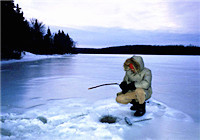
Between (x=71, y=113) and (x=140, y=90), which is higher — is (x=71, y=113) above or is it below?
below

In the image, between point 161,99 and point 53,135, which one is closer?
point 53,135

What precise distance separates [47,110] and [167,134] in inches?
103

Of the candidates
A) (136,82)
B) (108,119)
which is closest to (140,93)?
(136,82)

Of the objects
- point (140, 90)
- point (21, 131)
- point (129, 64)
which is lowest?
point (21, 131)

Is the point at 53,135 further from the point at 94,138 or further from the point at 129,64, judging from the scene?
the point at 129,64

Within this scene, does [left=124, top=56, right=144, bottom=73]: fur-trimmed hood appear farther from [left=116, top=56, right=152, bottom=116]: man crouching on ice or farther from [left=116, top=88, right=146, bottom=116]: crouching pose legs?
[left=116, top=88, right=146, bottom=116]: crouching pose legs

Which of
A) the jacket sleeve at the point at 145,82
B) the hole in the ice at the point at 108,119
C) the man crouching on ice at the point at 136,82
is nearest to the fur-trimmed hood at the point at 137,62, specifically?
the man crouching on ice at the point at 136,82

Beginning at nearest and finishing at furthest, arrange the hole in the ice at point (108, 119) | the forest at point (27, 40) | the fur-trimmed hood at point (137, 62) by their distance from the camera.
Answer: the fur-trimmed hood at point (137, 62) < the hole in the ice at point (108, 119) < the forest at point (27, 40)

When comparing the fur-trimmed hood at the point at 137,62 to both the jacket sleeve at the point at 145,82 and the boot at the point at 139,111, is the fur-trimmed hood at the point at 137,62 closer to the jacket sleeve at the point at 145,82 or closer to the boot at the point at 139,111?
the jacket sleeve at the point at 145,82

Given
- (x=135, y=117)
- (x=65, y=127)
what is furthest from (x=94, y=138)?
(x=135, y=117)

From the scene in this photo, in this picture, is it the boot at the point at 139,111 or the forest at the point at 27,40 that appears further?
the forest at the point at 27,40

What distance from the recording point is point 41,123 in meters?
2.91

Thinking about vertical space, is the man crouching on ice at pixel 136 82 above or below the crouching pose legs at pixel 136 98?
above

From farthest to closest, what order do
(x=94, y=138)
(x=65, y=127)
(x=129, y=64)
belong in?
(x=129, y=64) < (x=65, y=127) < (x=94, y=138)
